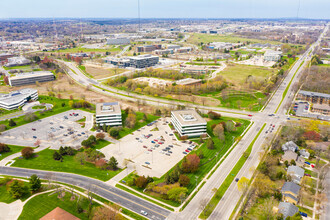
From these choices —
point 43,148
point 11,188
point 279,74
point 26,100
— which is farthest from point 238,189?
point 279,74

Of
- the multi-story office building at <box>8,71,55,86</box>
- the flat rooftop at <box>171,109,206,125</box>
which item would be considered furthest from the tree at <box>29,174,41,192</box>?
the multi-story office building at <box>8,71,55,86</box>

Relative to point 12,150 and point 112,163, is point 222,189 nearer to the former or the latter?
point 112,163

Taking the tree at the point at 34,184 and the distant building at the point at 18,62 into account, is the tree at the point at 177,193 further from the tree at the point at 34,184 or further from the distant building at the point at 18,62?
the distant building at the point at 18,62

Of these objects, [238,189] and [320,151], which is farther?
[320,151]

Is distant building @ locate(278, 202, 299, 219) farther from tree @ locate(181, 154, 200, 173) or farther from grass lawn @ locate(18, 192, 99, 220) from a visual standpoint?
grass lawn @ locate(18, 192, 99, 220)

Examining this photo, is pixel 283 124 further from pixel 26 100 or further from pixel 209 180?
pixel 26 100

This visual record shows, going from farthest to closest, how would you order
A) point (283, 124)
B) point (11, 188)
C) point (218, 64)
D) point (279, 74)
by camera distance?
point (218, 64) → point (279, 74) → point (283, 124) → point (11, 188)
